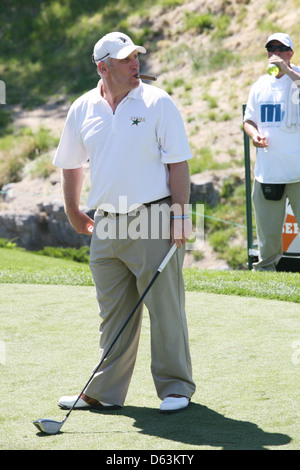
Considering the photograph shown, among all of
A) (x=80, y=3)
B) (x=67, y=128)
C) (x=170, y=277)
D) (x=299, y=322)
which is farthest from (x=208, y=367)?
(x=80, y=3)

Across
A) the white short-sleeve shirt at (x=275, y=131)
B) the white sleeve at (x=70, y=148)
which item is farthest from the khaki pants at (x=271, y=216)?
the white sleeve at (x=70, y=148)

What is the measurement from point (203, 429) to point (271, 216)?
4.49m

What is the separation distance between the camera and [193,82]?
70.9 feet

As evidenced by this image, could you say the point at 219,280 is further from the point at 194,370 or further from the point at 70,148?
the point at 70,148

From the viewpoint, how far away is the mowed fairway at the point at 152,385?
3.62 meters

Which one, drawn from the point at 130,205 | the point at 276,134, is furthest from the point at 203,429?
the point at 276,134

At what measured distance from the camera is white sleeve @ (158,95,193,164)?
4008 mm

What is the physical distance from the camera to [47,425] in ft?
12.0

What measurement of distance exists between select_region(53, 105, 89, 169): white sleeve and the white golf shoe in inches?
51.2

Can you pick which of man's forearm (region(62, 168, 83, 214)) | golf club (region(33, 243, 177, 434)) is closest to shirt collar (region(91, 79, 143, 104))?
man's forearm (region(62, 168, 83, 214))
